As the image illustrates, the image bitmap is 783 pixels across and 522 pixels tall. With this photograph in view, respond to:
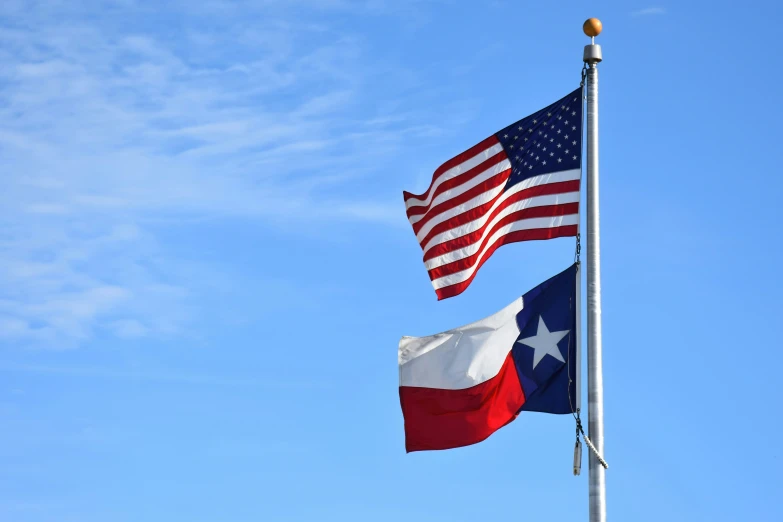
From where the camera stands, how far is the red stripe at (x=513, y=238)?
2086 cm

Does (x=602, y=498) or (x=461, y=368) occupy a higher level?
(x=461, y=368)

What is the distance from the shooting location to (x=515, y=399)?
20766 mm

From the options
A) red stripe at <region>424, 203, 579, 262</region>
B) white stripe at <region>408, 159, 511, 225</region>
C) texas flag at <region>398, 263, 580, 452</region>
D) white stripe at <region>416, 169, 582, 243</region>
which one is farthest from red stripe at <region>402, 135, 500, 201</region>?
texas flag at <region>398, 263, 580, 452</region>

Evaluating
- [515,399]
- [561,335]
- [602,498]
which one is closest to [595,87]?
[561,335]

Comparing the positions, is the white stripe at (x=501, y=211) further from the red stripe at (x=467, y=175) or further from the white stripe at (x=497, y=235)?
the red stripe at (x=467, y=175)

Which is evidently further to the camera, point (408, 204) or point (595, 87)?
A: point (408, 204)

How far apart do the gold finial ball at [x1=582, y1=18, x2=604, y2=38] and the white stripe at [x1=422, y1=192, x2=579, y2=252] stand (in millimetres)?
2839

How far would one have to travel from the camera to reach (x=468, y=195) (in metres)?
22.4

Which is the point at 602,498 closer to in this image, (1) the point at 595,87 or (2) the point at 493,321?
(2) the point at 493,321

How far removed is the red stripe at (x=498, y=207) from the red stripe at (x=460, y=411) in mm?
2877

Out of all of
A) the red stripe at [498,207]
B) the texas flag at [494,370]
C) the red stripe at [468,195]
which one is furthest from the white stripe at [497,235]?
the texas flag at [494,370]

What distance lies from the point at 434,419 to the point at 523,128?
18.7ft

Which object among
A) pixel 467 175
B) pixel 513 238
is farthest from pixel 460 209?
pixel 513 238

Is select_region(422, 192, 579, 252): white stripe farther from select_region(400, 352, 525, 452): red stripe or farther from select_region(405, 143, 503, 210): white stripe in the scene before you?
select_region(400, 352, 525, 452): red stripe
